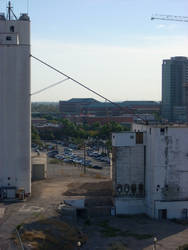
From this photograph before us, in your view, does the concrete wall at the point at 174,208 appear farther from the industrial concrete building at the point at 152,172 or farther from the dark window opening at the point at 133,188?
the dark window opening at the point at 133,188

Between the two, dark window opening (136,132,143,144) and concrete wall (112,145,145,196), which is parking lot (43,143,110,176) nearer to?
concrete wall (112,145,145,196)

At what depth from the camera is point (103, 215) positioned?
2220 cm

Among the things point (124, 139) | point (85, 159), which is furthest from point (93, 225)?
point (85, 159)

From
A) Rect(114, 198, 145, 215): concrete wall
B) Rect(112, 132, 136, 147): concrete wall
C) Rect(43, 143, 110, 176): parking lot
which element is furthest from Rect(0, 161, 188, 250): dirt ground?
Rect(43, 143, 110, 176): parking lot

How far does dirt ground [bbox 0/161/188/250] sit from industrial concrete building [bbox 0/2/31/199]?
1795 millimetres

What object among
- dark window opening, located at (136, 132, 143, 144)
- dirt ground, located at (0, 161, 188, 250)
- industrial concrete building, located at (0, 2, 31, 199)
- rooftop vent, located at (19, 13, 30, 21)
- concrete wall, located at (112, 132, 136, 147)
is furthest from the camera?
rooftop vent, located at (19, 13, 30, 21)

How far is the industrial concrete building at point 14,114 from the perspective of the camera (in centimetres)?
2464

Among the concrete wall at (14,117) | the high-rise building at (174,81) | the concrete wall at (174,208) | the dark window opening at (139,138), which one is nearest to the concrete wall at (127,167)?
the dark window opening at (139,138)

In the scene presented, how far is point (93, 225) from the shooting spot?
66.7 feet

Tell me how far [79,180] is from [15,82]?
9004 millimetres

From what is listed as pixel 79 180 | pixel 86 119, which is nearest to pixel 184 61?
pixel 86 119

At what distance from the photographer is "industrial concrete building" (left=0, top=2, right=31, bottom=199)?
80.8ft

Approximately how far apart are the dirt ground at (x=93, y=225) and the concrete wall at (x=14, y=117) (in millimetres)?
1893

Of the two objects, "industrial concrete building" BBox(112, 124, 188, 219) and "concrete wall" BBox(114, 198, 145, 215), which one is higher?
"industrial concrete building" BBox(112, 124, 188, 219)
